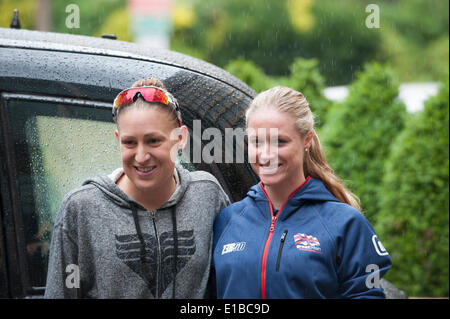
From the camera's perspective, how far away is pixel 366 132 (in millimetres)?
5918

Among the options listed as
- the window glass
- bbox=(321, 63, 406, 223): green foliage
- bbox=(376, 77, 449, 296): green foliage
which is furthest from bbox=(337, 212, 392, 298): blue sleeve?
bbox=(321, 63, 406, 223): green foliage

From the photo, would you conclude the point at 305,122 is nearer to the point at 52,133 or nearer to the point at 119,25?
the point at 52,133

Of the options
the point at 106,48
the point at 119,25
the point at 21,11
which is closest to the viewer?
the point at 106,48

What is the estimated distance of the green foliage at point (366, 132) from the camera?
585 cm

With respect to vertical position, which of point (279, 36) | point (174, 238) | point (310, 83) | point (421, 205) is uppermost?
point (279, 36)

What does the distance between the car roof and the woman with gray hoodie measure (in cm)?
31

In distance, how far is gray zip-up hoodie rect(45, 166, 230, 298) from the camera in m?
1.95

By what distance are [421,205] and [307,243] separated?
3.55 meters

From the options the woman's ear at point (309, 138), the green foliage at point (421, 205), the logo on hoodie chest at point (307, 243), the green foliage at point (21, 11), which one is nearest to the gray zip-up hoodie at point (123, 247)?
the logo on hoodie chest at point (307, 243)

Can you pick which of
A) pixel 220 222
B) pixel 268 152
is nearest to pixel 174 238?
pixel 220 222

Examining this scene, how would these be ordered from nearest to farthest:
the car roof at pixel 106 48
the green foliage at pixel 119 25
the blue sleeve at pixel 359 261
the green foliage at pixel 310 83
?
the blue sleeve at pixel 359 261 → the car roof at pixel 106 48 → the green foliage at pixel 310 83 → the green foliage at pixel 119 25

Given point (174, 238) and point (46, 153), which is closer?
point (174, 238)

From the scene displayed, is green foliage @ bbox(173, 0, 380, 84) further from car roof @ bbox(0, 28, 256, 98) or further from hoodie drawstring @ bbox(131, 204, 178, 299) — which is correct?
hoodie drawstring @ bbox(131, 204, 178, 299)

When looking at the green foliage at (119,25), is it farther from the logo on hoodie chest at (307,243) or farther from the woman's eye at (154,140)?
the logo on hoodie chest at (307,243)
